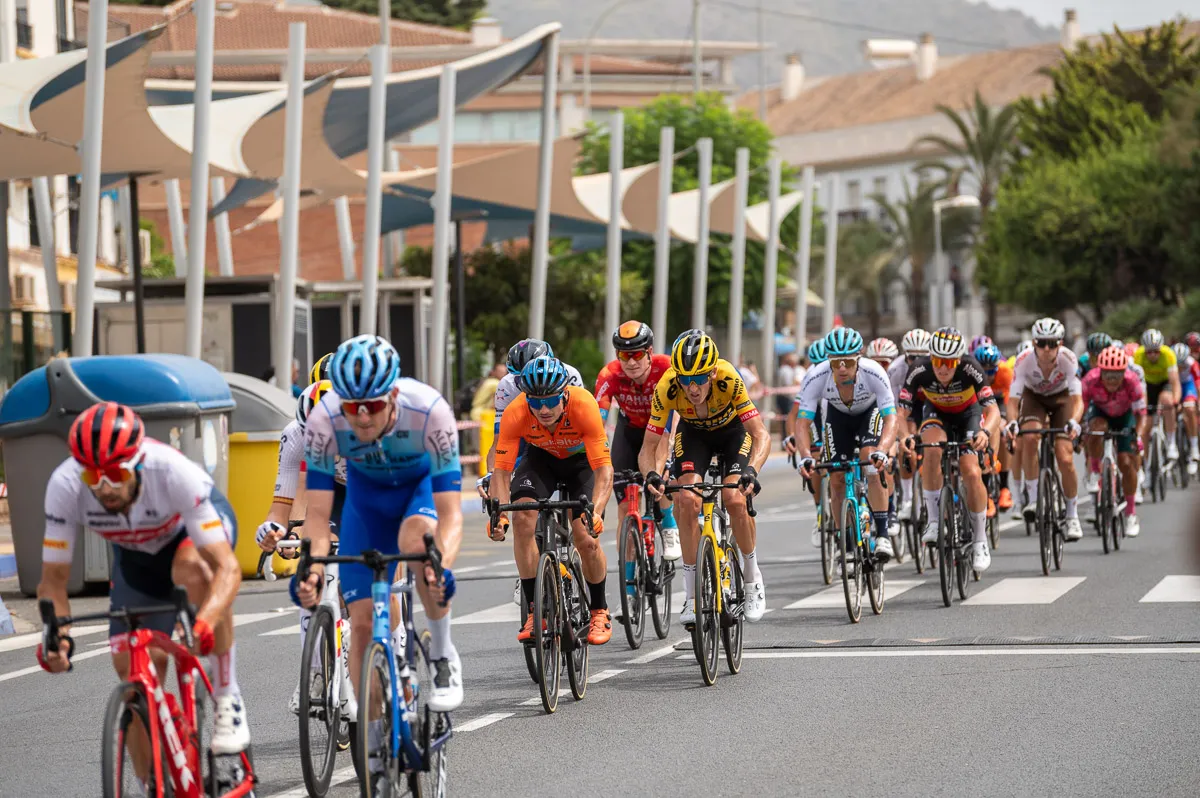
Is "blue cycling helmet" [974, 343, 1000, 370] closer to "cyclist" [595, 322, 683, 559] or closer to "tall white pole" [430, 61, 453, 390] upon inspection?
"cyclist" [595, 322, 683, 559]

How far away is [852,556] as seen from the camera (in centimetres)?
1351

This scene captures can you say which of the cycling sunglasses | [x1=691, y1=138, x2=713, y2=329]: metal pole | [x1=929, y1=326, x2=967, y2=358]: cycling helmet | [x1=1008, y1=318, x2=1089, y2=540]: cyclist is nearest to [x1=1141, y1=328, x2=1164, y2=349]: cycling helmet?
[x1=1008, y1=318, x2=1089, y2=540]: cyclist

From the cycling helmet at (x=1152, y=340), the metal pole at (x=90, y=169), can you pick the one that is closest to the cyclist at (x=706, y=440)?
the metal pole at (x=90, y=169)

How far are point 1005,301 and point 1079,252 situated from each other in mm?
4862

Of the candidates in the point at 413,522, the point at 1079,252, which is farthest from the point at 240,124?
the point at 1079,252

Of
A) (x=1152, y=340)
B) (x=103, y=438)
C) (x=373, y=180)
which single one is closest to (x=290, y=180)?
(x=373, y=180)

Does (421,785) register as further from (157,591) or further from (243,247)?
(243,247)

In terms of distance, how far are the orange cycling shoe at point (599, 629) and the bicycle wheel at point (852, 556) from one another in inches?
108

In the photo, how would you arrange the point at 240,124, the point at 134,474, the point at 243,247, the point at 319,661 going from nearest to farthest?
the point at 134,474 < the point at 319,661 < the point at 240,124 < the point at 243,247

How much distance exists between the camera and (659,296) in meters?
38.9

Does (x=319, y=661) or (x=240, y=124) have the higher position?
(x=240, y=124)

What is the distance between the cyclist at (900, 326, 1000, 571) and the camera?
14.9 m

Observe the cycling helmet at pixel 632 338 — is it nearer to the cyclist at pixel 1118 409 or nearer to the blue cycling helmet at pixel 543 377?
the blue cycling helmet at pixel 543 377

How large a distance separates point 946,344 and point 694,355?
170 inches
